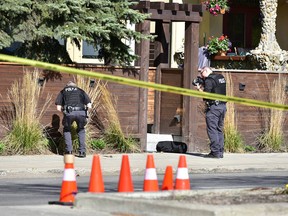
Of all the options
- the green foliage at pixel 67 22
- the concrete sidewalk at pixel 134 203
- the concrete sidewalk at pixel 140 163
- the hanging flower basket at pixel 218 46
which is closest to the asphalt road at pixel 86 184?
the concrete sidewalk at pixel 140 163

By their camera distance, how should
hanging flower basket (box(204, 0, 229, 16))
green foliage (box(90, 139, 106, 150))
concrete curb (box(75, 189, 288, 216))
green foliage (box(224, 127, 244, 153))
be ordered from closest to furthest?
concrete curb (box(75, 189, 288, 216)), green foliage (box(90, 139, 106, 150)), green foliage (box(224, 127, 244, 153)), hanging flower basket (box(204, 0, 229, 16))

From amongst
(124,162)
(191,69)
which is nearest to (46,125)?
(191,69)

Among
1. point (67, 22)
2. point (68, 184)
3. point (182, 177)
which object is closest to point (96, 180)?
point (68, 184)

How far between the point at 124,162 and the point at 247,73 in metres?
12.0

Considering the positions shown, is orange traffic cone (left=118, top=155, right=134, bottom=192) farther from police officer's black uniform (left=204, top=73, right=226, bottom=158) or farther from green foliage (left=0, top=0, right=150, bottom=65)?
green foliage (left=0, top=0, right=150, bottom=65)

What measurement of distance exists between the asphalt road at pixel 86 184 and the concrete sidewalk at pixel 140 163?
403 millimetres

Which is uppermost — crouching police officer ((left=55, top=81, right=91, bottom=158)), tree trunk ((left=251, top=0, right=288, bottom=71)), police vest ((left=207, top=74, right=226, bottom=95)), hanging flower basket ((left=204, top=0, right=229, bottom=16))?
hanging flower basket ((left=204, top=0, right=229, bottom=16))

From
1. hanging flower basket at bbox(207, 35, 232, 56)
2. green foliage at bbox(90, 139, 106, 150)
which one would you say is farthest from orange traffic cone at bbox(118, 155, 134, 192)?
hanging flower basket at bbox(207, 35, 232, 56)

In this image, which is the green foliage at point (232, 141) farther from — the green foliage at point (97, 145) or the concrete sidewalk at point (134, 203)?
the concrete sidewalk at point (134, 203)

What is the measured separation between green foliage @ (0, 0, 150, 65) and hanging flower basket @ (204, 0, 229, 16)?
745 centimetres

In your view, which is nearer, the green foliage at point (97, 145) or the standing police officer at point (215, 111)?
the standing police officer at point (215, 111)

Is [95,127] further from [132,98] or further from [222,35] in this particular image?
[222,35]

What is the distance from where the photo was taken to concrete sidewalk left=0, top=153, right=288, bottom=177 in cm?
1791

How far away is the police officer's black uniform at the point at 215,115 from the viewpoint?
67.3 feet
